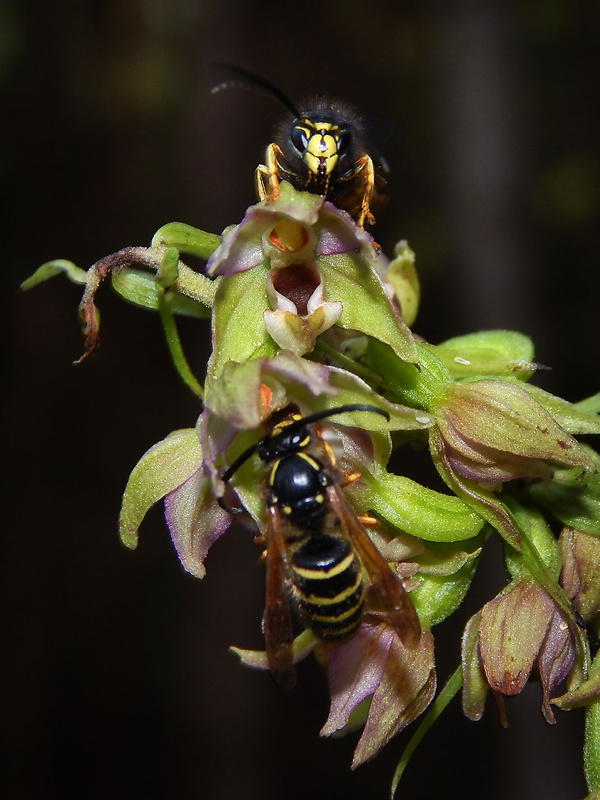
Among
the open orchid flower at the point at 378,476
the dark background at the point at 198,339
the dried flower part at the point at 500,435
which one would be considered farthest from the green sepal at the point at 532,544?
the dark background at the point at 198,339

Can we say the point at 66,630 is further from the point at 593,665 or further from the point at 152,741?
the point at 593,665

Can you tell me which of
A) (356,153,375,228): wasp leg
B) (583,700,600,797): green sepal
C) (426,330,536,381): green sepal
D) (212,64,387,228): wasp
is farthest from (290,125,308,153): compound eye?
(583,700,600,797): green sepal

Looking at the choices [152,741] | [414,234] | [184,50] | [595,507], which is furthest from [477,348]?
[184,50]

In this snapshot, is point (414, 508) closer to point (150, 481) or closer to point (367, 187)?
point (150, 481)

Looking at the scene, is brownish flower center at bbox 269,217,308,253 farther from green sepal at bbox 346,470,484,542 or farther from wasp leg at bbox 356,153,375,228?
green sepal at bbox 346,470,484,542

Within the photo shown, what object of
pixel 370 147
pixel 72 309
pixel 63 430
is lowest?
pixel 63 430

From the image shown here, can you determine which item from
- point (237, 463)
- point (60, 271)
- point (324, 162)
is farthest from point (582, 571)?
point (60, 271)
